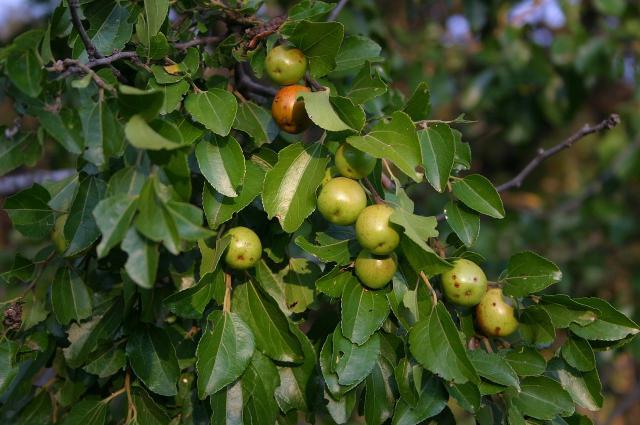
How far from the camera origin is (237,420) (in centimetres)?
106

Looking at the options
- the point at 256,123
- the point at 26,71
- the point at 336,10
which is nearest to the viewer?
the point at 26,71

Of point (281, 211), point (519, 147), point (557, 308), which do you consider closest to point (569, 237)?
point (519, 147)

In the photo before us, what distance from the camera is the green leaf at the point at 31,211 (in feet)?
3.61

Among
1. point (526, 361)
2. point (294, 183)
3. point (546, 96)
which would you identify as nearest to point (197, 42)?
point (294, 183)

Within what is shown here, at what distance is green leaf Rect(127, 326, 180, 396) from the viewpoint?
109 centimetres

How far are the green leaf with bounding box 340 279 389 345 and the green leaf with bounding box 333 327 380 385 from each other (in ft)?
0.07

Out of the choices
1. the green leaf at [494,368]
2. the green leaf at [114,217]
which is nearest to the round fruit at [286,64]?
the green leaf at [114,217]

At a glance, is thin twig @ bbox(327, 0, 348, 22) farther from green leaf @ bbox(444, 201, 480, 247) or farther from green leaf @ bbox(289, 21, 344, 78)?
green leaf @ bbox(444, 201, 480, 247)

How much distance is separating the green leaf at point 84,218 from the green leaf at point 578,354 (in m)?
0.80

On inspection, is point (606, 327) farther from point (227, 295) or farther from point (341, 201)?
point (227, 295)

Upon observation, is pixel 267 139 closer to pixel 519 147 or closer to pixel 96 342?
pixel 96 342

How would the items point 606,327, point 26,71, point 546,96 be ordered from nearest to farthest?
point 26,71 → point 606,327 → point 546,96

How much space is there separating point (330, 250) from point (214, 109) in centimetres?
29

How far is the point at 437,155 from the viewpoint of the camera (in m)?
1.07
